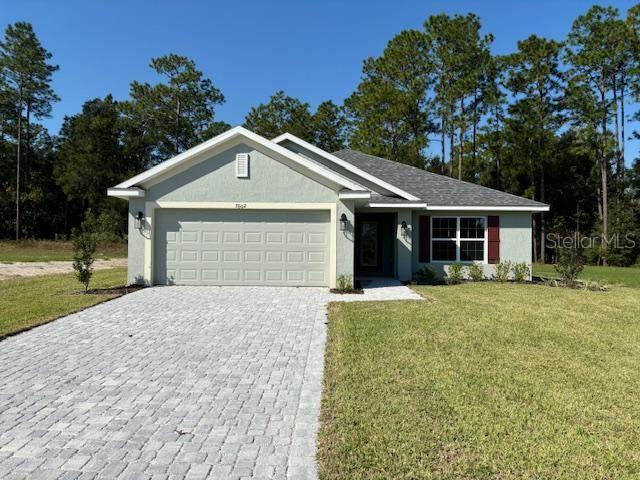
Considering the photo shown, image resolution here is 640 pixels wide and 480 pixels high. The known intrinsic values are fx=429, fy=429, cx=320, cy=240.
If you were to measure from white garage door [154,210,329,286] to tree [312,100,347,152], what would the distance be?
26.9 metres

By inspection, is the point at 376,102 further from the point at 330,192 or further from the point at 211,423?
the point at 211,423

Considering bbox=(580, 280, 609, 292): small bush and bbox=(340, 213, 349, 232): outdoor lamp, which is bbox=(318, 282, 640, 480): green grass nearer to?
bbox=(340, 213, 349, 232): outdoor lamp

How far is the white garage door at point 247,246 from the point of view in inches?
498

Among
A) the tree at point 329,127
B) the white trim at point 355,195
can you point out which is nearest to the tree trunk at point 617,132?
the tree at point 329,127

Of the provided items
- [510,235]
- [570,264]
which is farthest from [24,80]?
[570,264]

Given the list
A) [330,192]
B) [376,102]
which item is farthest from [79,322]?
[376,102]

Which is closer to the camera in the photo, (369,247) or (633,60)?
(369,247)

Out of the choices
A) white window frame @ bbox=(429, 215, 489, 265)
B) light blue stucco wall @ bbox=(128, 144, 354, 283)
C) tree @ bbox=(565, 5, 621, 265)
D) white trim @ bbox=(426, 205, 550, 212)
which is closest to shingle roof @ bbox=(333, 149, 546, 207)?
white trim @ bbox=(426, 205, 550, 212)

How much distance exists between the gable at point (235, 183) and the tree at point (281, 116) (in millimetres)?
26976

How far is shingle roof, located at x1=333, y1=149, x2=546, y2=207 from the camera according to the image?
15.2 m

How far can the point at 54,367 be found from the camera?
541cm

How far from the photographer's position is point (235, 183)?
12.5m

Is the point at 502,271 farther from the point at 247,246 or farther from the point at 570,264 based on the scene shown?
the point at 247,246

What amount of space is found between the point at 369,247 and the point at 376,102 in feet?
64.6
